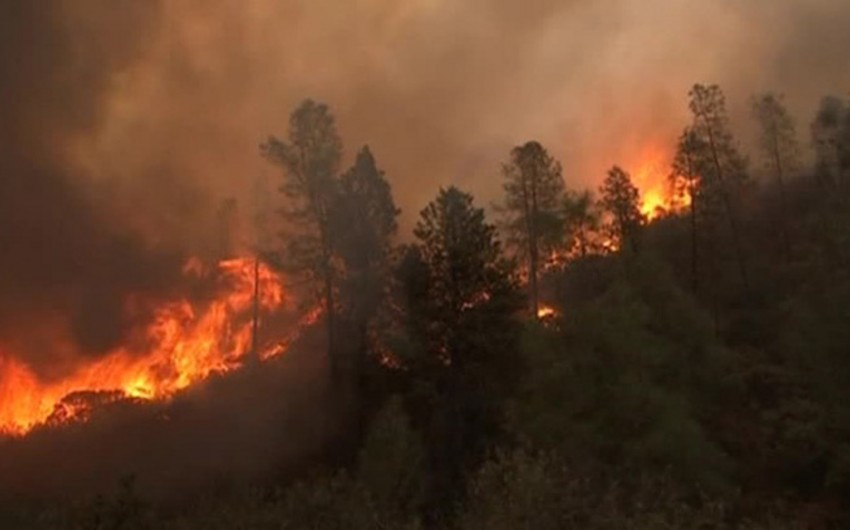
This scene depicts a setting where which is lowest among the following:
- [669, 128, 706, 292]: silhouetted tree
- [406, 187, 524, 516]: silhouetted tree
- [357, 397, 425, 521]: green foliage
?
[357, 397, 425, 521]: green foliage

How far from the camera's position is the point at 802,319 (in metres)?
35.3

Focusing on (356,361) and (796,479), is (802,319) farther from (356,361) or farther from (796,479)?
(356,361)

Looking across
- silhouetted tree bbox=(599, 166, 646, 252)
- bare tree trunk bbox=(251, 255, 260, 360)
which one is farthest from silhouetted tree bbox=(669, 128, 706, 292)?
bare tree trunk bbox=(251, 255, 260, 360)

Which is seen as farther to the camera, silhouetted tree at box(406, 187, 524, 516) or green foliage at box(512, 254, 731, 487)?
silhouetted tree at box(406, 187, 524, 516)

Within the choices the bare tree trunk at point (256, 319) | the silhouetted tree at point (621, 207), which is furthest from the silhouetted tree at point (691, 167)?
the bare tree trunk at point (256, 319)

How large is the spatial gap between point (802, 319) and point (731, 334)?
62.8ft

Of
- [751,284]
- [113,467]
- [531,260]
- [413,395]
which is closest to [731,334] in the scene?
[751,284]

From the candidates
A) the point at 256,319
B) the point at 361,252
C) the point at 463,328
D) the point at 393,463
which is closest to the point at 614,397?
the point at 393,463

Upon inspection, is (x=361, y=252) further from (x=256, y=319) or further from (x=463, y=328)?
(x=256, y=319)

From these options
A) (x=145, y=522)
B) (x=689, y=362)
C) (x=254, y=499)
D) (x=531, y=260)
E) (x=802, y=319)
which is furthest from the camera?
(x=531, y=260)

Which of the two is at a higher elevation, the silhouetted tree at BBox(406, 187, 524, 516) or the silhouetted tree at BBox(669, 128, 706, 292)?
the silhouetted tree at BBox(669, 128, 706, 292)

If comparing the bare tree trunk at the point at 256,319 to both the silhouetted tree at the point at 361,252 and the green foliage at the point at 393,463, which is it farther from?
the green foliage at the point at 393,463

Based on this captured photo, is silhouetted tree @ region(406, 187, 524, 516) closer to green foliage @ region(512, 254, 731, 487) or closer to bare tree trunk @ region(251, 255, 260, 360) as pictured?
green foliage @ region(512, 254, 731, 487)

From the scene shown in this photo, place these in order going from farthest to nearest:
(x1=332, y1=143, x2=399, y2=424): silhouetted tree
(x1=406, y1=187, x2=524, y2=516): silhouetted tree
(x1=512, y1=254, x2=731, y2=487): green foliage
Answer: (x1=332, y1=143, x2=399, y2=424): silhouetted tree < (x1=406, y1=187, x2=524, y2=516): silhouetted tree < (x1=512, y1=254, x2=731, y2=487): green foliage
